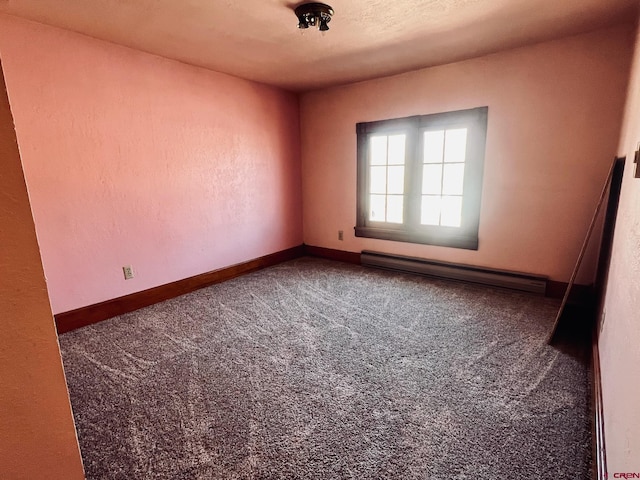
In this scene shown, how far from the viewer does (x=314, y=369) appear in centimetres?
188

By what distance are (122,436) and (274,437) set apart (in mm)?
693

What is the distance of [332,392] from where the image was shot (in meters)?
1.68

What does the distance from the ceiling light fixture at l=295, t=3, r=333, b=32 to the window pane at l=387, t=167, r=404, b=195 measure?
1.88 meters

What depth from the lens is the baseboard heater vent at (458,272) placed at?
115 inches

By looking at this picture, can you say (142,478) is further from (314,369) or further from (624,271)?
(624,271)

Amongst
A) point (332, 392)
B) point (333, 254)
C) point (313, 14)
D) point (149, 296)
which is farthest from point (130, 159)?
point (333, 254)

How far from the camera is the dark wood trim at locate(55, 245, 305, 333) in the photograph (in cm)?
245

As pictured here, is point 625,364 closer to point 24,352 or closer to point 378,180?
point 24,352

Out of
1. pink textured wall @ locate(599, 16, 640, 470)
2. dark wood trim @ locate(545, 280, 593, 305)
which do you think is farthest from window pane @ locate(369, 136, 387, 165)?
pink textured wall @ locate(599, 16, 640, 470)

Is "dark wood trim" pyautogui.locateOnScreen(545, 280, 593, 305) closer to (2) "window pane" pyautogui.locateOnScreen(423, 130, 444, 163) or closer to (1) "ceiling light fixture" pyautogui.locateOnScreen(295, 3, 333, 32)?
(2) "window pane" pyautogui.locateOnScreen(423, 130, 444, 163)

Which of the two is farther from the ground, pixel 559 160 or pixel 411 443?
pixel 559 160

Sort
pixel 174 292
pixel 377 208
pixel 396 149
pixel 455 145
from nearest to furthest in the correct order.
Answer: pixel 174 292 → pixel 455 145 → pixel 396 149 → pixel 377 208

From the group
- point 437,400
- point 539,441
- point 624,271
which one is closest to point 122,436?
point 437,400

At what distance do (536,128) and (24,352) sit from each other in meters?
3.50
